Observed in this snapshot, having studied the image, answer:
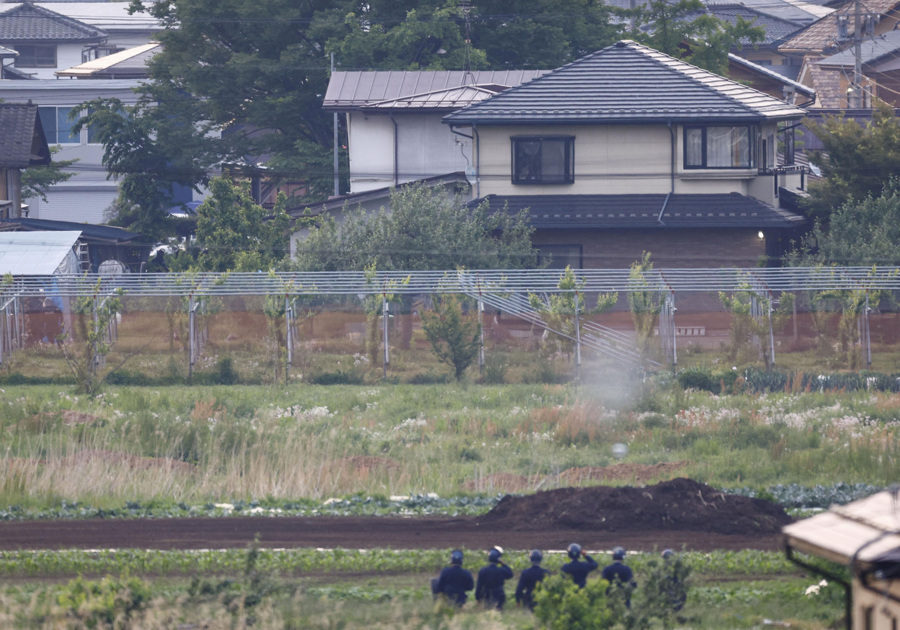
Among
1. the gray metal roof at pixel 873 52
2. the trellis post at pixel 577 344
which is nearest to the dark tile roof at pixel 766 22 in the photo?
the gray metal roof at pixel 873 52

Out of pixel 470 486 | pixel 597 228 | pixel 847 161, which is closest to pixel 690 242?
pixel 597 228

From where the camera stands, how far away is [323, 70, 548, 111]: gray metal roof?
38.4 m

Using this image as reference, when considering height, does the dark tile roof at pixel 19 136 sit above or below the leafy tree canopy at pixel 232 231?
above

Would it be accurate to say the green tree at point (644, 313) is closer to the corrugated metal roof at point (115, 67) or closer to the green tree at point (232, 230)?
the green tree at point (232, 230)

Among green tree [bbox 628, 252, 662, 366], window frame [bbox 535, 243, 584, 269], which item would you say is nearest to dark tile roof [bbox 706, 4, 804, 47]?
window frame [bbox 535, 243, 584, 269]

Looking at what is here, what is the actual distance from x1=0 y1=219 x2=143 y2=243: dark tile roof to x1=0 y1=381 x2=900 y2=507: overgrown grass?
13445mm

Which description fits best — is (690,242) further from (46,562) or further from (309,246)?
(46,562)

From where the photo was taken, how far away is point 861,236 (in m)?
29.4

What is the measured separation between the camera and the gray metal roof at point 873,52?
51812 mm

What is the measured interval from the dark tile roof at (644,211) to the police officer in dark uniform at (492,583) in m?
20.5

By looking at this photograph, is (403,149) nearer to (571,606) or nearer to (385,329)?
(385,329)

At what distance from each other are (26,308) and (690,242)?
60.8ft

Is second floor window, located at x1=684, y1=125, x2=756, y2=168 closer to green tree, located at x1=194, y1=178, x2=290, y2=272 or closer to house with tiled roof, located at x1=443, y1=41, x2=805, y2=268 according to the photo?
house with tiled roof, located at x1=443, y1=41, x2=805, y2=268

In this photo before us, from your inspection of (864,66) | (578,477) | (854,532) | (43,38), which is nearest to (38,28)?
(43,38)
